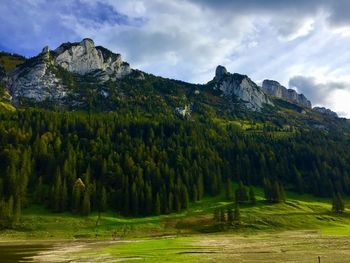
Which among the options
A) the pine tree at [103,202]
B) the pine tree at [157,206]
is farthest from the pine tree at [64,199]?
the pine tree at [157,206]

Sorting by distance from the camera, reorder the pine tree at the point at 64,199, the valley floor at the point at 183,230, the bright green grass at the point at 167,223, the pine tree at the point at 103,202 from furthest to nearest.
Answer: the pine tree at the point at 103,202 → the pine tree at the point at 64,199 → the bright green grass at the point at 167,223 → the valley floor at the point at 183,230

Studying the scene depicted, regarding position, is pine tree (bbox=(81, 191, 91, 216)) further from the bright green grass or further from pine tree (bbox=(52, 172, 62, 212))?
pine tree (bbox=(52, 172, 62, 212))

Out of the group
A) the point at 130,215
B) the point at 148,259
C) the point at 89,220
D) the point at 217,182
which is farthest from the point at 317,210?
the point at 148,259

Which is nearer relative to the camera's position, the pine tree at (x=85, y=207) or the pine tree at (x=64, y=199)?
the pine tree at (x=85, y=207)

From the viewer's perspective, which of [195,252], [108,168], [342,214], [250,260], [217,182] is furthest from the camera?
[217,182]

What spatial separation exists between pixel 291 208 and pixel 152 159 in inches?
2870

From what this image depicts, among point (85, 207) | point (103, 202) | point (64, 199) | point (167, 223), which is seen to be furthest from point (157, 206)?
point (64, 199)

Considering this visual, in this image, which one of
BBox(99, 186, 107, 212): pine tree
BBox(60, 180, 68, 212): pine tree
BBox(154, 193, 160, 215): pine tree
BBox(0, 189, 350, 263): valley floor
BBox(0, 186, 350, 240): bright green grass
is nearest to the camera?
BBox(0, 189, 350, 263): valley floor

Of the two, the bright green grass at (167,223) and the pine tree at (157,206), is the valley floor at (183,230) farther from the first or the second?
the pine tree at (157,206)

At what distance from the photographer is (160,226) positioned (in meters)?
130

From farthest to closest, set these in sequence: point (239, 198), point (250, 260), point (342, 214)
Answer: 1. point (239, 198)
2. point (342, 214)
3. point (250, 260)

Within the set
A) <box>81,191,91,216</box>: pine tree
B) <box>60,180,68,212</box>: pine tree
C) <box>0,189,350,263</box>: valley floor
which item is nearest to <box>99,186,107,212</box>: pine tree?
<box>0,189,350,263</box>: valley floor

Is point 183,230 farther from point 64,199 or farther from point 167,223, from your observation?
point 64,199

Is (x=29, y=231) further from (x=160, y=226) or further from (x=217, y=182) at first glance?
(x=217, y=182)
